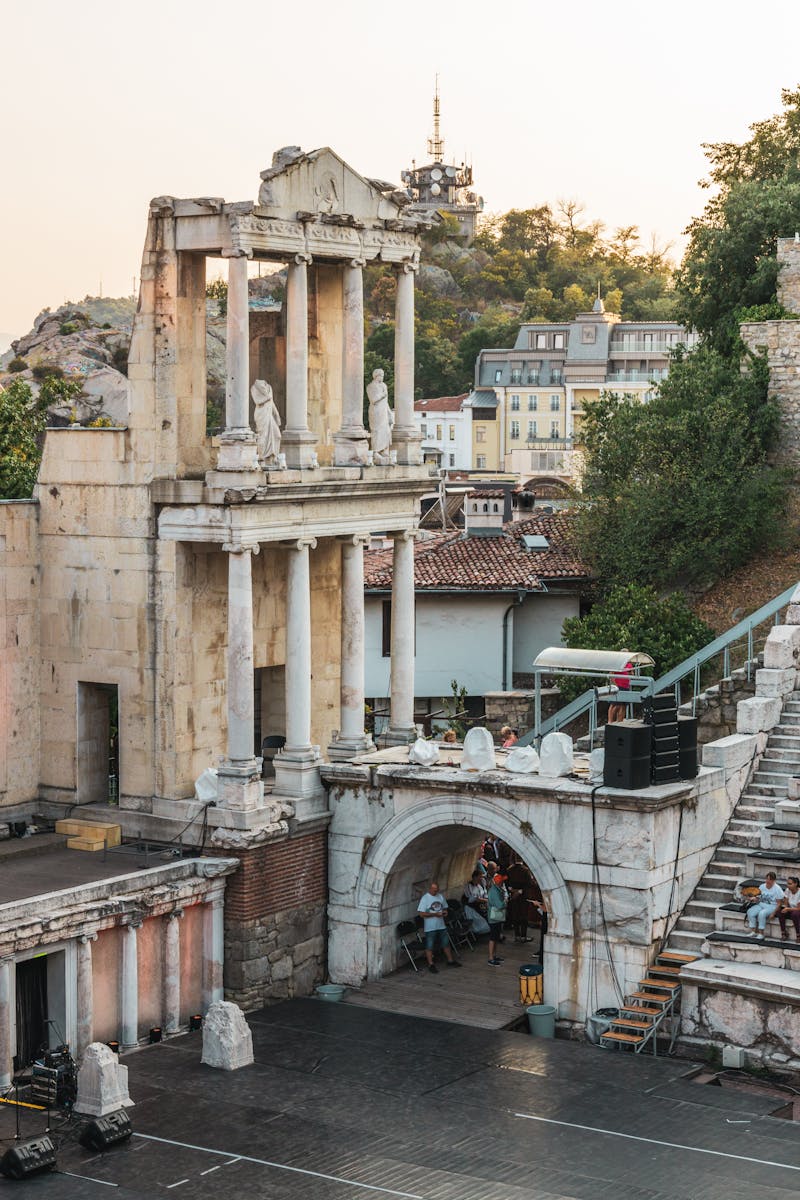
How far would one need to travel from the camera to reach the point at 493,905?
38.6 meters

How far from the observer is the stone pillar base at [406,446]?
40.6 metres

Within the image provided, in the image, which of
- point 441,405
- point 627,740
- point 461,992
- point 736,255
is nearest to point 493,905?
point 461,992

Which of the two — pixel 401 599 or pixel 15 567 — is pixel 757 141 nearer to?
pixel 401 599

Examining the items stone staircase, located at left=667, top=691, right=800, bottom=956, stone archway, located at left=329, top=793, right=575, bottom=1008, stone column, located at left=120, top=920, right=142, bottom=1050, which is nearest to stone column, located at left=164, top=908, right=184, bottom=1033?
stone column, located at left=120, top=920, right=142, bottom=1050

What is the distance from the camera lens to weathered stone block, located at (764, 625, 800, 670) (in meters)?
41.3

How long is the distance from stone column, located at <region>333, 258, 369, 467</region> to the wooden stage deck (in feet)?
31.9

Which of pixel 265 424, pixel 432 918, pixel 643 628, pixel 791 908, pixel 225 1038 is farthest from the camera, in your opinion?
pixel 643 628

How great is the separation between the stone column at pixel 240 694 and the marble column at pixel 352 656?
3.15 m

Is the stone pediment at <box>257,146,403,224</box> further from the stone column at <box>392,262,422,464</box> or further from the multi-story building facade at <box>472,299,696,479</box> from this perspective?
the multi-story building facade at <box>472,299,696,479</box>

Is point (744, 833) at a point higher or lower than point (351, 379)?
lower

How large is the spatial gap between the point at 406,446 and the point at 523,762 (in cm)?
763

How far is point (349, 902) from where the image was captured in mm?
37938

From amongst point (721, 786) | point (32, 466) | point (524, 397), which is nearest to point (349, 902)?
point (721, 786)

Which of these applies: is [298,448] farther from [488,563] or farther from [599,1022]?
[488,563]
